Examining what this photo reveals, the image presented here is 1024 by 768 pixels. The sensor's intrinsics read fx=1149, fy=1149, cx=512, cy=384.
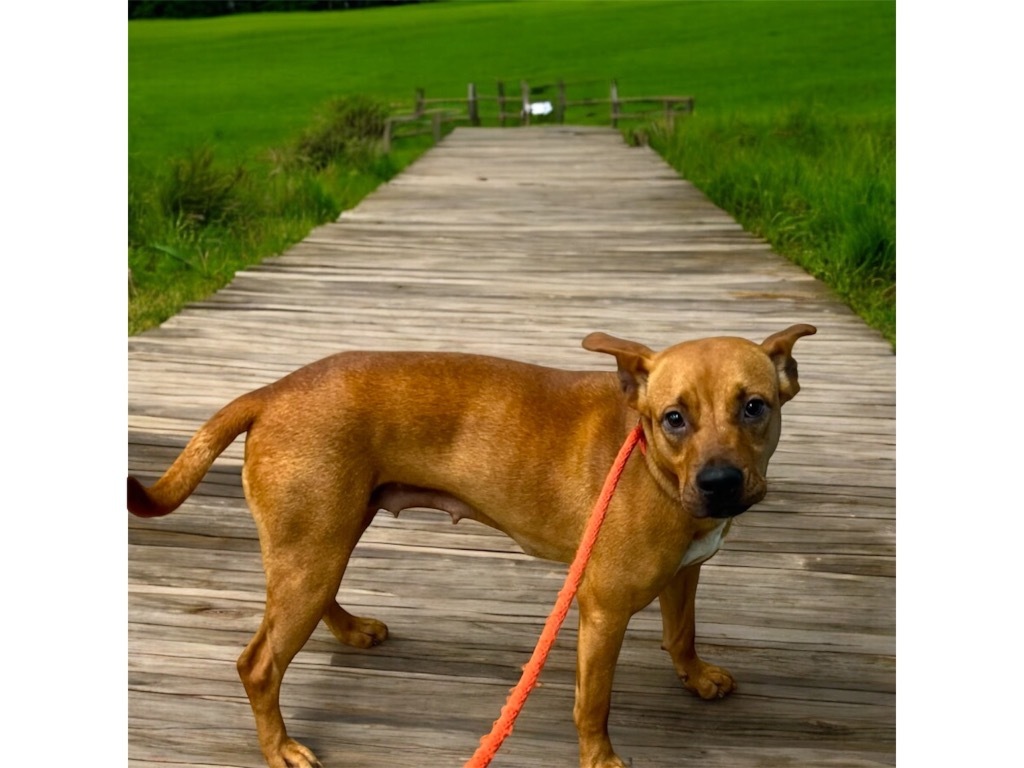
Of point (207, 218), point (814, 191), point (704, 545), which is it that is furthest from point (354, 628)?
point (207, 218)

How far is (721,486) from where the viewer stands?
215 cm

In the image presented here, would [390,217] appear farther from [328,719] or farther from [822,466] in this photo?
[328,719]

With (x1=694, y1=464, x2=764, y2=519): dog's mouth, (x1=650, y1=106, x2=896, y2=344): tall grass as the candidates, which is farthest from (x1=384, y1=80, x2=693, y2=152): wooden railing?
(x1=694, y1=464, x2=764, y2=519): dog's mouth

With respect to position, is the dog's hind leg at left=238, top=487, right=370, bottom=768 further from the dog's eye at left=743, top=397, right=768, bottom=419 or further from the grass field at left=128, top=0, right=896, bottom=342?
the grass field at left=128, top=0, right=896, bottom=342

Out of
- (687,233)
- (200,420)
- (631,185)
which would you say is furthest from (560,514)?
(631,185)

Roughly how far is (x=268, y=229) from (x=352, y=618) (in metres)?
6.17

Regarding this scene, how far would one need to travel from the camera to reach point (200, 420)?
4625mm

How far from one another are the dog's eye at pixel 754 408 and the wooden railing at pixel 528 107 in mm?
16439

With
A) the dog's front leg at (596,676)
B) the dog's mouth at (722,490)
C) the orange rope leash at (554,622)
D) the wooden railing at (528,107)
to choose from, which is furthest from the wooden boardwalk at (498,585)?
the wooden railing at (528,107)

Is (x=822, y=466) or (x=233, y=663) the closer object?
(x=233, y=663)

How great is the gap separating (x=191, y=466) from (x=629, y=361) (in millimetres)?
979

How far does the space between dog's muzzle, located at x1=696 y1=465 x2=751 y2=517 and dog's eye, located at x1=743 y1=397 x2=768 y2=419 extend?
156 mm

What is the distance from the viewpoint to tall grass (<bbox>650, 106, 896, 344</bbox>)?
6727mm

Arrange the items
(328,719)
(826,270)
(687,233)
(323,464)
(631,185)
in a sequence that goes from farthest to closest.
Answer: (631,185), (687,233), (826,270), (328,719), (323,464)
